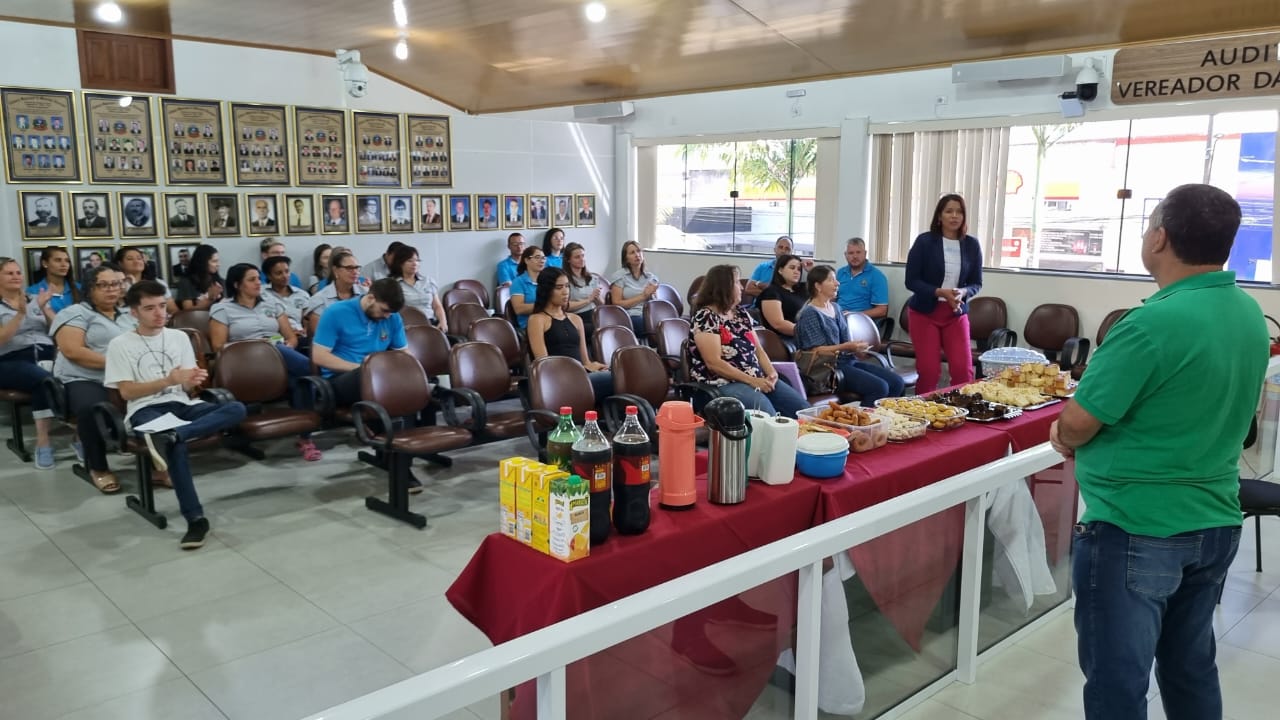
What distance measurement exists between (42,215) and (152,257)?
0.92m

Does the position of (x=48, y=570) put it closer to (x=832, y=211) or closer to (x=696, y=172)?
(x=832, y=211)

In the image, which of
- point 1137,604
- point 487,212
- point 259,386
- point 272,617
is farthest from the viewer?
point 487,212

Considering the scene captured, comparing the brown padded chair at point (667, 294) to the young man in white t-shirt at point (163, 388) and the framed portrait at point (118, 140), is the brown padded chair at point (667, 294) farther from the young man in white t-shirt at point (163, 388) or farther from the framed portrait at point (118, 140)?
the young man in white t-shirt at point (163, 388)

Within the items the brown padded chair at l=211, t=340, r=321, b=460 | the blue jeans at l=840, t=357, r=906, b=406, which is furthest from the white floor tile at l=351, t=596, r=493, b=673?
the blue jeans at l=840, t=357, r=906, b=406

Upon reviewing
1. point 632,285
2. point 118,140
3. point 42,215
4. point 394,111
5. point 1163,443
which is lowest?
point 632,285

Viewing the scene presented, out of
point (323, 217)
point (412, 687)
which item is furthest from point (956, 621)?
point (323, 217)

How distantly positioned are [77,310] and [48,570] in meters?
1.90

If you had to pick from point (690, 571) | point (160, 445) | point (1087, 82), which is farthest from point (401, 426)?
point (1087, 82)

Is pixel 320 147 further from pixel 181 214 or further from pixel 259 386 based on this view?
pixel 259 386

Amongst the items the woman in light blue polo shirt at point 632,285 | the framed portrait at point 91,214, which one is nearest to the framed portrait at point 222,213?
the framed portrait at point 91,214

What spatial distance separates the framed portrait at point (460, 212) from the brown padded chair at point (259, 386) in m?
4.91

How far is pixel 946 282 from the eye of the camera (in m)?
6.32

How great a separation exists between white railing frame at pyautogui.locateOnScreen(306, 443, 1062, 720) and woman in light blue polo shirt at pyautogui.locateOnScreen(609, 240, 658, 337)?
6466 mm

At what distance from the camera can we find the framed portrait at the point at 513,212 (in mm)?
11219
